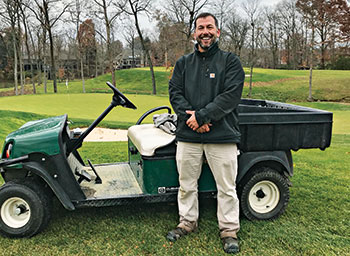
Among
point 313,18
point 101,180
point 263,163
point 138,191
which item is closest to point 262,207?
point 263,163

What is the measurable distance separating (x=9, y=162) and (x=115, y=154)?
12.3ft

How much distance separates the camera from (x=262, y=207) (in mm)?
3588

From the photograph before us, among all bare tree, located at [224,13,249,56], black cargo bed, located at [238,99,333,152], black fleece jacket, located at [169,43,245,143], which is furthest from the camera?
bare tree, located at [224,13,249,56]

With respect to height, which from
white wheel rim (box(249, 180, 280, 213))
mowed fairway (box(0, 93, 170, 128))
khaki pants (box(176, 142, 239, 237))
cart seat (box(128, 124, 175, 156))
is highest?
cart seat (box(128, 124, 175, 156))

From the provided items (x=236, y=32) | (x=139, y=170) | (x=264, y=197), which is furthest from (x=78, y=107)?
(x=236, y=32)

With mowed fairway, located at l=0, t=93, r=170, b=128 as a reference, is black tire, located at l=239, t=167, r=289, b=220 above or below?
above

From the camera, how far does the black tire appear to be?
11.4 feet

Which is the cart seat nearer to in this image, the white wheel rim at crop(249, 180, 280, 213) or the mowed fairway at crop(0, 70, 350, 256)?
the mowed fairway at crop(0, 70, 350, 256)

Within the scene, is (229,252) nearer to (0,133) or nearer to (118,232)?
(118,232)

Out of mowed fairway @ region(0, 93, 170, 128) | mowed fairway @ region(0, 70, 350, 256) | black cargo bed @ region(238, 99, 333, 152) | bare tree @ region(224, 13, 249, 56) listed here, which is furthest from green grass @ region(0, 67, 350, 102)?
black cargo bed @ region(238, 99, 333, 152)

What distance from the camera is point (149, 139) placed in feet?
11.0

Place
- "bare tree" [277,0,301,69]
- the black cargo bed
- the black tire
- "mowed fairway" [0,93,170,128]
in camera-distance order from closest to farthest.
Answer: the black cargo bed
the black tire
"mowed fairway" [0,93,170,128]
"bare tree" [277,0,301,69]

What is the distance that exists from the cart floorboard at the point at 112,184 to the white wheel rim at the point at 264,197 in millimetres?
1219

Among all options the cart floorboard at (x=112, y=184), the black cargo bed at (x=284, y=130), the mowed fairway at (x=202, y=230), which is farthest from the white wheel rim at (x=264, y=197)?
the cart floorboard at (x=112, y=184)
